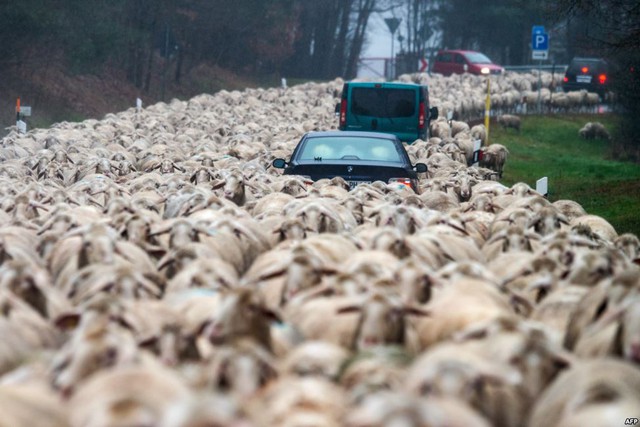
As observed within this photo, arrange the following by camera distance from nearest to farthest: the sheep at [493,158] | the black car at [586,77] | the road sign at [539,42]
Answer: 1. the sheep at [493,158]
2. the road sign at [539,42]
3. the black car at [586,77]

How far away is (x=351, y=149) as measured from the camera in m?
17.7

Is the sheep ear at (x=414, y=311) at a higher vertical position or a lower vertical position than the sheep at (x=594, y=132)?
higher

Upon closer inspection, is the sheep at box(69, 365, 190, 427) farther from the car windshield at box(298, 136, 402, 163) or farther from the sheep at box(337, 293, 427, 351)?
the car windshield at box(298, 136, 402, 163)

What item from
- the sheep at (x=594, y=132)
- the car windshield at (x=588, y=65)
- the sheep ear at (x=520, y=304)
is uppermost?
the sheep ear at (x=520, y=304)

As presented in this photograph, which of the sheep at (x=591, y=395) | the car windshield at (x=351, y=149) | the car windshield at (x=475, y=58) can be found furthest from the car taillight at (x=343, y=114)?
the car windshield at (x=475, y=58)

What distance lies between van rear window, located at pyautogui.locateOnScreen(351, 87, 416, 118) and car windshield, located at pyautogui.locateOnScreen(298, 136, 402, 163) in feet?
25.2

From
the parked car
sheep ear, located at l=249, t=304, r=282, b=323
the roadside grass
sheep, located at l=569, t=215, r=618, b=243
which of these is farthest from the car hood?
the parked car

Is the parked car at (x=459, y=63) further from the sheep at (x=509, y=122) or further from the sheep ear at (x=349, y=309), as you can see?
the sheep ear at (x=349, y=309)

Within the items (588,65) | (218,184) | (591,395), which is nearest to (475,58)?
(588,65)

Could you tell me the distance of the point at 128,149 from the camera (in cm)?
2477

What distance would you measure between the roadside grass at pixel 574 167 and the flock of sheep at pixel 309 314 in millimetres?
8124

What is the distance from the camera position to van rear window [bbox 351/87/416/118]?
2547 centimetres

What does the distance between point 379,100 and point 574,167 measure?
9488mm

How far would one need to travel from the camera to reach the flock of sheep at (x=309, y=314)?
638 centimetres
